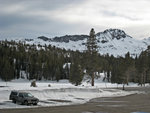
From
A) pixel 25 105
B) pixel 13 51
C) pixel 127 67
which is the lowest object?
pixel 25 105

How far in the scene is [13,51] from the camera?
160750mm

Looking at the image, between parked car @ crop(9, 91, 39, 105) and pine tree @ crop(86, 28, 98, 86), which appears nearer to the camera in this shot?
parked car @ crop(9, 91, 39, 105)

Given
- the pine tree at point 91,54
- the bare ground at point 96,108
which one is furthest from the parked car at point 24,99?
the pine tree at point 91,54

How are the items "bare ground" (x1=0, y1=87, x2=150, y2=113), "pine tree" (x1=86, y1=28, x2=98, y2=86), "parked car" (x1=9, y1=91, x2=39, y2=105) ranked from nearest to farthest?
"bare ground" (x1=0, y1=87, x2=150, y2=113) < "parked car" (x1=9, y1=91, x2=39, y2=105) < "pine tree" (x1=86, y1=28, x2=98, y2=86)

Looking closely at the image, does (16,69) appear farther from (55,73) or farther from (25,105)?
(25,105)

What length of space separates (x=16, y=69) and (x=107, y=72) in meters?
54.5

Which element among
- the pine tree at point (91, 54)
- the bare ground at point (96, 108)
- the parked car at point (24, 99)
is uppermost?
the pine tree at point (91, 54)

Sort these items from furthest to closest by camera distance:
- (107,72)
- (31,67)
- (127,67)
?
(107,72), (31,67), (127,67)

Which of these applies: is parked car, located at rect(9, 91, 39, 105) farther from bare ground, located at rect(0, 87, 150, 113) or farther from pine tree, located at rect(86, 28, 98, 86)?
pine tree, located at rect(86, 28, 98, 86)

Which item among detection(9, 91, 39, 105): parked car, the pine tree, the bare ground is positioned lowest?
the bare ground

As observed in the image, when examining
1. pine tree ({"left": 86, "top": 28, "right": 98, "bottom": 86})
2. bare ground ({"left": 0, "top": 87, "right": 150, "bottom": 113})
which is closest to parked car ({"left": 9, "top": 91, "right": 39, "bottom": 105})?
bare ground ({"left": 0, "top": 87, "right": 150, "bottom": 113})

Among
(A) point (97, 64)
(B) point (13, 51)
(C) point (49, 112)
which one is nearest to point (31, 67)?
(B) point (13, 51)

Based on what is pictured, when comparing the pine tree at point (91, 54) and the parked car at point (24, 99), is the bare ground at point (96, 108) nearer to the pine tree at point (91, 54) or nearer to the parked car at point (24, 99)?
the parked car at point (24, 99)

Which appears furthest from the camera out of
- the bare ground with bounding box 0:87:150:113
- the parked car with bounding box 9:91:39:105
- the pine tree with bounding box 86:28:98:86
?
the pine tree with bounding box 86:28:98:86
